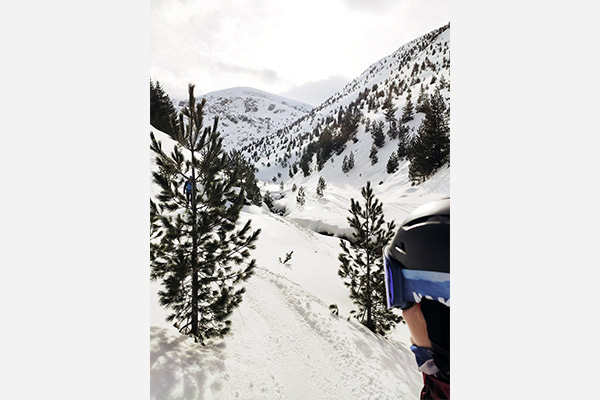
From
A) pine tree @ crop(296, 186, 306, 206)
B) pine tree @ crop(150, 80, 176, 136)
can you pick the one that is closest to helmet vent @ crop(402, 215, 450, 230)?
pine tree @ crop(150, 80, 176, 136)

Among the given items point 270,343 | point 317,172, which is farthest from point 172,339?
point 317,172

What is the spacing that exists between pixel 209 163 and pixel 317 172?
11.7 ft

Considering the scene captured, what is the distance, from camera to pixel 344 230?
247 inches

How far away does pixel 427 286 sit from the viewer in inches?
43.3

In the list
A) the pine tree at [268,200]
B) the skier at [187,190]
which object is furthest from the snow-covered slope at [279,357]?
the pine tree at [268,200]

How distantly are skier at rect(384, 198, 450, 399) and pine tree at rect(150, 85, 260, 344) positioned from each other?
158cm

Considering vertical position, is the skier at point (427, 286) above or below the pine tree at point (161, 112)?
below

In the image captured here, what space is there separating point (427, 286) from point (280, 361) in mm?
1932

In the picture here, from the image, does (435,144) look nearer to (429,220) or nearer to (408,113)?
(429,220)

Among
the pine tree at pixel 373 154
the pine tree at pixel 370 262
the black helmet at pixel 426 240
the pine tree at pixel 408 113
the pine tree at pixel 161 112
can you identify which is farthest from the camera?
the pine tree at pixel 408 113

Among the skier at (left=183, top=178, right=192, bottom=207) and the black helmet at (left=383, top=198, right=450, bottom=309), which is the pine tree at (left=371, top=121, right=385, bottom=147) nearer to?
the skier at (left=183, top=178, right=192, bottom=207)

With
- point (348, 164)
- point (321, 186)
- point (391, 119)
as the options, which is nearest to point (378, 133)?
point (391, 119)

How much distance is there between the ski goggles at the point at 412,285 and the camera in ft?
3.47

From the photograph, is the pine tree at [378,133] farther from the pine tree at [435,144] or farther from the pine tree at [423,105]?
the pine tree at [435,144]
